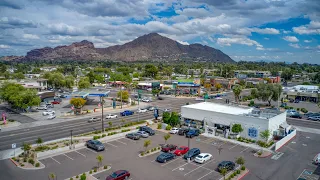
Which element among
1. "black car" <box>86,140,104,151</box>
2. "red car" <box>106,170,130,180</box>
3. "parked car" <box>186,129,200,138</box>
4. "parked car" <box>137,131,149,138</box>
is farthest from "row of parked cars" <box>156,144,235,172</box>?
"black car" <box>86,140,104,151</box>

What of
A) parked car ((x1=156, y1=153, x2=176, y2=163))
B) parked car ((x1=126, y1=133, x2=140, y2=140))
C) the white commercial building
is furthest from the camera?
the white commercial building

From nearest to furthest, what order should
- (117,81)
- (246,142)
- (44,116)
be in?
(246,142), (44,116), (117,81)

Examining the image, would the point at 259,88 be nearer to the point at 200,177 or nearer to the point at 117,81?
the point at 200,177

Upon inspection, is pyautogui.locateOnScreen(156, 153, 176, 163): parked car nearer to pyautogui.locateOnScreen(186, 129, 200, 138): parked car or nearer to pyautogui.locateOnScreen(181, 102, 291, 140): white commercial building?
pyautogui.locateOnScreen(186, 129, 200, 138): parked car

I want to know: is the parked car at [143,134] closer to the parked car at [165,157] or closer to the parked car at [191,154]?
the parked car at [165,157]

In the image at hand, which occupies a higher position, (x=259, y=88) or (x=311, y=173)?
(x=259, y=88)

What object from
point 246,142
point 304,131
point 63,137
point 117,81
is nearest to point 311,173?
point 246,142
